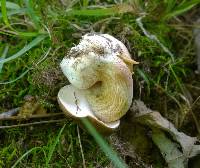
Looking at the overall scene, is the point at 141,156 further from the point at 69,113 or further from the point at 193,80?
the point at 193,80

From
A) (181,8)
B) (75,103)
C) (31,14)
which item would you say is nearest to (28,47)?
(31,14)

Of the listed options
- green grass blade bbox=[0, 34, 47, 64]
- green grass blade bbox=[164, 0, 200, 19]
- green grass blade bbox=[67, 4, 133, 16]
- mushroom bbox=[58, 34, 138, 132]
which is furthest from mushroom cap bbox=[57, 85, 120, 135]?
green grass blade bbox=[164, 0, 200, 19]

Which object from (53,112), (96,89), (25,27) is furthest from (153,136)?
(25,27)

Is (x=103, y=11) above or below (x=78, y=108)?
above

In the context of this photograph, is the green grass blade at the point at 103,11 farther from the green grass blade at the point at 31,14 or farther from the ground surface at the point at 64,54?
the green grass blade at the point at 31,14

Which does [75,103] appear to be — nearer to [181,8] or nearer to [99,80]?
[99,80]

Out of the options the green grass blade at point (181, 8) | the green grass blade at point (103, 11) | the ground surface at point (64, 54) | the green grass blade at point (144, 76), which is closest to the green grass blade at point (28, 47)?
the ground surface at point (64, 54)

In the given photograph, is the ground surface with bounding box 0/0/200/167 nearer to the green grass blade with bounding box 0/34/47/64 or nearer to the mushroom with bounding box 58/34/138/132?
the green grass blade with bounding box 0/34/47/64
